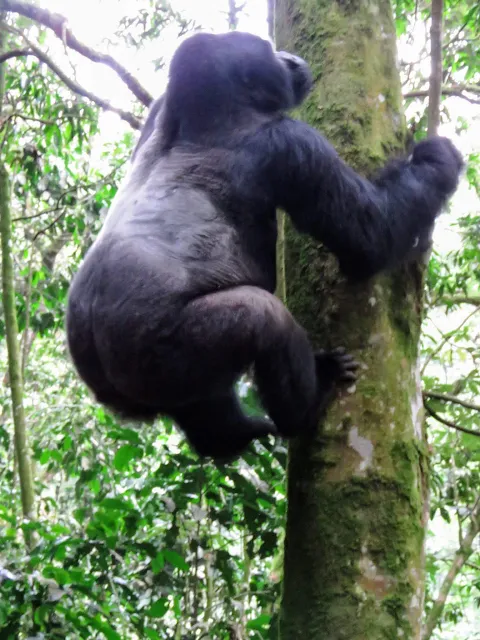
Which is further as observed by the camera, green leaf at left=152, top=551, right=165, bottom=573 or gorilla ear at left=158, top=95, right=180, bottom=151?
green leaf at left=152, top=551, right=165, bottom=573

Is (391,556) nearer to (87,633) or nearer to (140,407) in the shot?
(140,407)

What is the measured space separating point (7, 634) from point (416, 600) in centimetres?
147

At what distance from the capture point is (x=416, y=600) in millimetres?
1658

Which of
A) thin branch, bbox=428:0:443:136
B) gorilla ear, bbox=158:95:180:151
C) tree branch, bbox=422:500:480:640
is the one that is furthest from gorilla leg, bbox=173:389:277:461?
thin branch, bbox=428:0:443:136

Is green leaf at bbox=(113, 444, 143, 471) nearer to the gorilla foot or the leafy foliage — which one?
the leafy foliage

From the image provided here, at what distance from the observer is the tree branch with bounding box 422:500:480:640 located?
2.86 meters

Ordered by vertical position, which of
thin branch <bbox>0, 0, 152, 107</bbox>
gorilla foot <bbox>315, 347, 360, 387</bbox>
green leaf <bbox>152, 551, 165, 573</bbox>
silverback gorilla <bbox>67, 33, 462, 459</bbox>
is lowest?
green leaf <bbox>152, 551, 165, 573</bbox>

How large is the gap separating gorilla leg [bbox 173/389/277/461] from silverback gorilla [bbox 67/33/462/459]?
0.08 feet

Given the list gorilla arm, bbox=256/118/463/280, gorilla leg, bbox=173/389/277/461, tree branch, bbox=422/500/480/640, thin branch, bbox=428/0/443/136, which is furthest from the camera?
tree branch, bbox=422/500/480/640

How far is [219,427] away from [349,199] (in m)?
1.00

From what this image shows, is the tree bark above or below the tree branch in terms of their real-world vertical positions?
above

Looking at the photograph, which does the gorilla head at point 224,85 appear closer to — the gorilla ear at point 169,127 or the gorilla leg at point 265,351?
the gorilla ear at point 169,127

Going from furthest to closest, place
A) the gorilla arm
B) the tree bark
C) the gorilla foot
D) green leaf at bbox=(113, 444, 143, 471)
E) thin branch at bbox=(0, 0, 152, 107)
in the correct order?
thin branch at bbox=(0, 0, 152, 107), the tree bark, green leaf at bbox=(113, 444, 143, 471), the gorilla arm, the gorilla foot

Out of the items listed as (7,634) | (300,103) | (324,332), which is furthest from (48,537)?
(300,103)
